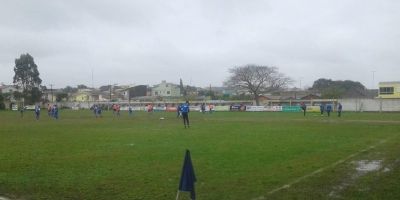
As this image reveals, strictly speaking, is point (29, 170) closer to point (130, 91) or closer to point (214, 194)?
point (214, 194)

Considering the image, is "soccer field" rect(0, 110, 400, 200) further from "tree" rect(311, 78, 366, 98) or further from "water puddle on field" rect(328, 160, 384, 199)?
"tree" rect(311, 78, 366, 98)

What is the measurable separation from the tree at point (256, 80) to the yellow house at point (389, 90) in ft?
65.0

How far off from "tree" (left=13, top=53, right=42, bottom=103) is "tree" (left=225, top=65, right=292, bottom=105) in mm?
45122

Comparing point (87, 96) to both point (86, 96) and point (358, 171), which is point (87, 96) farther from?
point (358, 171)

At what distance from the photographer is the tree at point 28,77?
104 metres

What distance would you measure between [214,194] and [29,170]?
615cm

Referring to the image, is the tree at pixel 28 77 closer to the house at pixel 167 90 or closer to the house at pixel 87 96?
the house at pixel 87 96

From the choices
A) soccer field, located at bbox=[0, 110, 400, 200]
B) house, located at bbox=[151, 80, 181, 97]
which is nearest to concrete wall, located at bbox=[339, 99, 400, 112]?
soccer field, located at bbox=[0, 110, 400, 200]

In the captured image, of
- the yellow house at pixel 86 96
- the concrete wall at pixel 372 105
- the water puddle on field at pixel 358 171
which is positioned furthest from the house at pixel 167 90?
the water puddle on field at pixel 358 171

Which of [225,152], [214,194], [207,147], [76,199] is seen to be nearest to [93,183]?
[76,199]

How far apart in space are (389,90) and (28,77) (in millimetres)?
81679

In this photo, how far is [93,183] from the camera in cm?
1068

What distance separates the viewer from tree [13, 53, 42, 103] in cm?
10419

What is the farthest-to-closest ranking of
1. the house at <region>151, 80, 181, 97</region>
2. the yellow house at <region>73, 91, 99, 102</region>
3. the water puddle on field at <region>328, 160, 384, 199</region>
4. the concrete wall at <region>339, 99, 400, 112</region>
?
the house at <region>151, 80, 181, 97</region>
the yellow house at <region>73, 91, 99, 102</region>
the concrete wall at <region>339, 99, 400, 112</region>
the water puddle on field at <region>328, 160, 384, 199</region>
